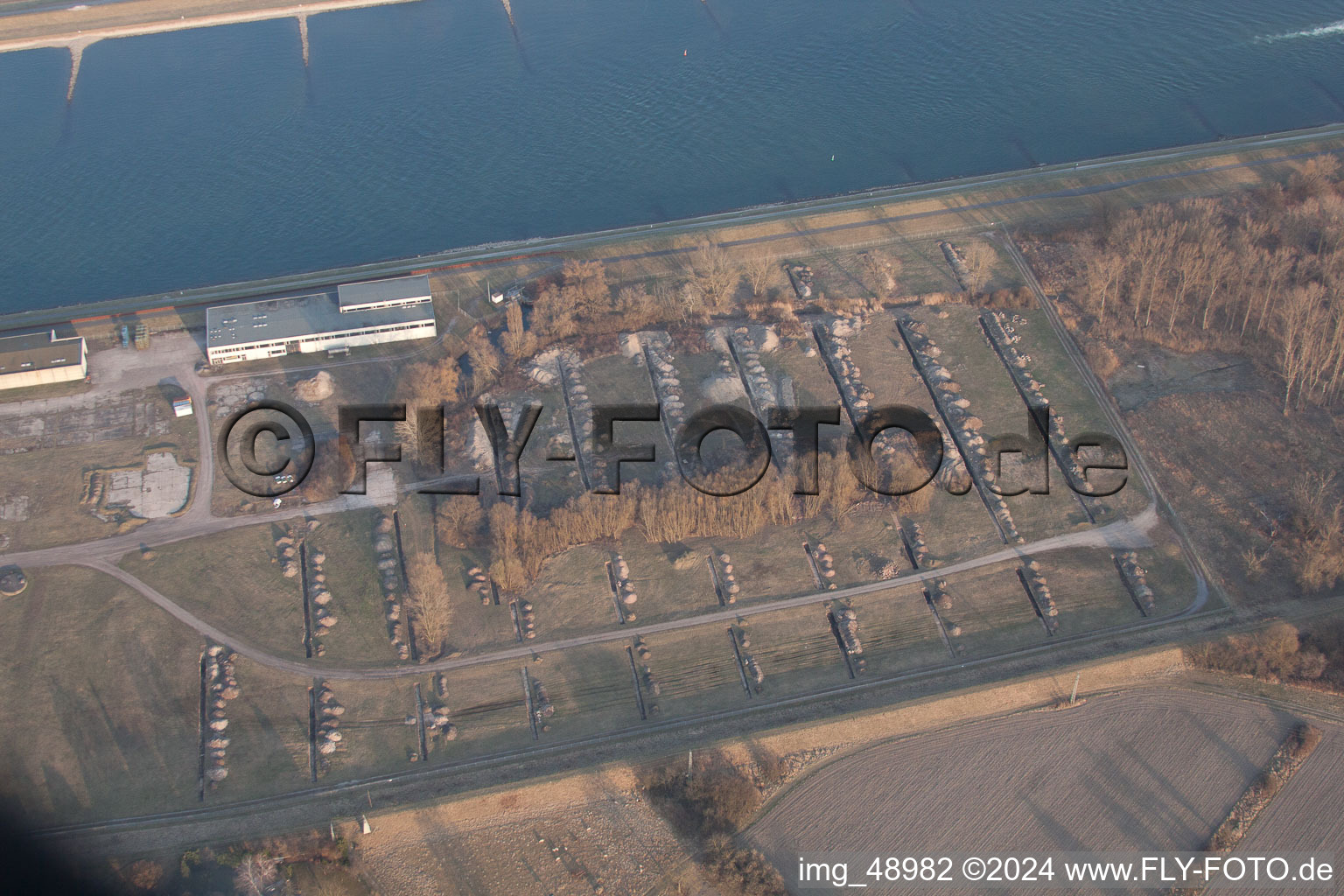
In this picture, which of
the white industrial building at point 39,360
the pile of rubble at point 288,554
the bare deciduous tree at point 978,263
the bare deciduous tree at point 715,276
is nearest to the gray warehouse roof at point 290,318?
the white industrial building at point 39,360

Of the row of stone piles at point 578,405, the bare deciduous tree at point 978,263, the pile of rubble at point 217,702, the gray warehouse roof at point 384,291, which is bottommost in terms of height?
the pile of rubble at point 217,702

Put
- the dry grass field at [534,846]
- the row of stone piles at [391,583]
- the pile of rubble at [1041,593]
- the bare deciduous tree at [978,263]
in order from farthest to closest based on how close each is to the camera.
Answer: the bare deciduous tree at [978,263] → the pile of rubble at [1041,593] → the row of stone piles at [391,583] → the dry grass field at [534,846]

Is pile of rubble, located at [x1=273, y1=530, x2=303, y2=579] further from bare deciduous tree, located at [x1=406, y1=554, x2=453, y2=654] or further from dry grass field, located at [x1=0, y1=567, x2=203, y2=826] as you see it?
bare deciduous tree, located at [x1=406, y1=554, x2=453, y2=654]

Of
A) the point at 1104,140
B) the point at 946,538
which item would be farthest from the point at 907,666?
the point at 1104,140

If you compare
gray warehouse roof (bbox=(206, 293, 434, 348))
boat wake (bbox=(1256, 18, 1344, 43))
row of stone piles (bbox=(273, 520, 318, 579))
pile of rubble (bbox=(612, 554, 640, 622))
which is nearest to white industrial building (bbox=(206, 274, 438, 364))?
gray warehouse roof (bbox=(206, 293, 434, 348))

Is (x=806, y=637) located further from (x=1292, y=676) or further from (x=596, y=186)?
(x=596, y=186)

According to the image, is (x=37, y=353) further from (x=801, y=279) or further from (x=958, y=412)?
(x=958, y=412)

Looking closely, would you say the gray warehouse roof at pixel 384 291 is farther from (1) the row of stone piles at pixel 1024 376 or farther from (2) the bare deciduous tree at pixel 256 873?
(1) the row of stone piles at pixel 1024 376
